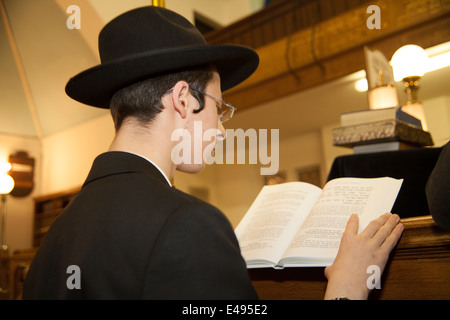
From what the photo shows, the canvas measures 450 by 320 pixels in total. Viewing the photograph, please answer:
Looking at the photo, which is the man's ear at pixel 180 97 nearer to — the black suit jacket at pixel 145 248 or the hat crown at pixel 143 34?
the hat crown at pixel 143 34

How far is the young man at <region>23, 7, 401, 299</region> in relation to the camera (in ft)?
2.50

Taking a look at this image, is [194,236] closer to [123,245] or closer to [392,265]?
[123,245]

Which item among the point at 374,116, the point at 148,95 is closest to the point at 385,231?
the point at 148,95

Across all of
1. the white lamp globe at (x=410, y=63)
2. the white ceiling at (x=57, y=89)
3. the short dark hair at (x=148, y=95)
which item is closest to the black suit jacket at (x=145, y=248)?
the short dark hair at (x=148, y=95)

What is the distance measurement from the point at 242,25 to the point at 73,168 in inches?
178

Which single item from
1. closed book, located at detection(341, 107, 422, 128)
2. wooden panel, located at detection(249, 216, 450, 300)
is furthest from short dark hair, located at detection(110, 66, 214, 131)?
closed book, located at detection(341, 107, 422, 128)

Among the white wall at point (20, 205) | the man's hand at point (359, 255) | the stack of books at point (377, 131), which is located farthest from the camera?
the white wall at point (20, 205)

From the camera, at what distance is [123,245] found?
31.4 inches

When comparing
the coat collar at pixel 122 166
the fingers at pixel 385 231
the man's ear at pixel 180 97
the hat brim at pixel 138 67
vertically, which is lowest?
the fingers at pixel 385 231

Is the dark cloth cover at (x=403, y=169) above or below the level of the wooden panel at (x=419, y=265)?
above

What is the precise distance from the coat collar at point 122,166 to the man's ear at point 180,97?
0.18 metres

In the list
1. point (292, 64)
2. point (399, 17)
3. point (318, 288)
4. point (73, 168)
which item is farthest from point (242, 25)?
point (318, 288)

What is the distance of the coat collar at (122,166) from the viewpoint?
38.4 inches

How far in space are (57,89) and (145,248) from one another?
8179 mm
